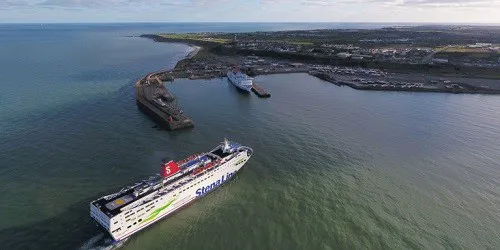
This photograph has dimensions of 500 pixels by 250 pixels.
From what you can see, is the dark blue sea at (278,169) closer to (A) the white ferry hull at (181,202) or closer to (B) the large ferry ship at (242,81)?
(A) the white ferry hull at (181,202)

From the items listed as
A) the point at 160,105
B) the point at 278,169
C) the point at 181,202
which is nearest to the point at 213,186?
the point at 181,202

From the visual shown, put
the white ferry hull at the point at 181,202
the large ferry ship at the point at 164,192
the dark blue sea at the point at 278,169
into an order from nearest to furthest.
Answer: the large ferry ship at the point at 164,192 → the white ferry hull at the point at 181,202 → the dark blue sea at the point at 278,169

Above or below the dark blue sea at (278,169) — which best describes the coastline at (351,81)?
above

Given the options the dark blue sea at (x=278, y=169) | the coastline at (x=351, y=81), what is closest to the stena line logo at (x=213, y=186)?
the dark blue sea at (x=278, y=169)

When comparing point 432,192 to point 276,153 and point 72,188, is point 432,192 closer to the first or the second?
point 276,153

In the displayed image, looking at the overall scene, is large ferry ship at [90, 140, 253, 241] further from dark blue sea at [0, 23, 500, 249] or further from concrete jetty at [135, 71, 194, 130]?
concrete jetty at [135, 71, 194, 130]

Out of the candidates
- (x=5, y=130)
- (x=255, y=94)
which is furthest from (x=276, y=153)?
(x=5, y=130)

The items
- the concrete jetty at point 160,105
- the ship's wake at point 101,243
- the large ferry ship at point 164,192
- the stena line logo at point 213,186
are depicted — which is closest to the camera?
the ship's wake at point 101,243
